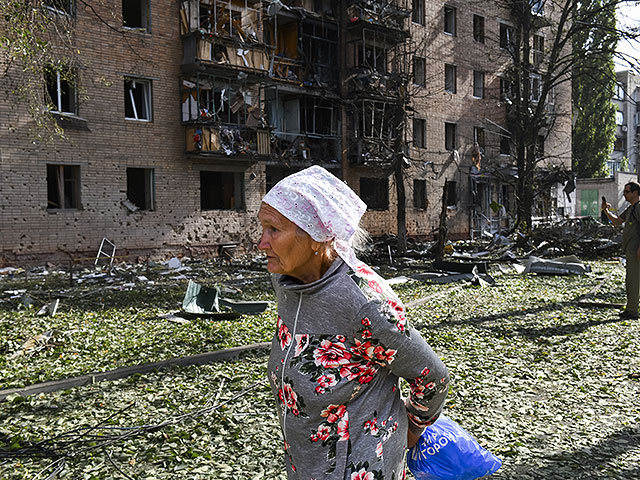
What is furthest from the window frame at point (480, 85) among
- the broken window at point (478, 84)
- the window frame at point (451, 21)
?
the window frame at point (451, 21)

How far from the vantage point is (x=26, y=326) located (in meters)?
9.66

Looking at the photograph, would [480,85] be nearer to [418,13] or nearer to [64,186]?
[418,13]

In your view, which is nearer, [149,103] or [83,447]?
[83,447]

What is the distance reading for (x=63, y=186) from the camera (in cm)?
2045

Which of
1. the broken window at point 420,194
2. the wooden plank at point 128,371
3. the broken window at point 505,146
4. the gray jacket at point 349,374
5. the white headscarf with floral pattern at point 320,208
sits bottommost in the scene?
the wooden plank at point 128,371

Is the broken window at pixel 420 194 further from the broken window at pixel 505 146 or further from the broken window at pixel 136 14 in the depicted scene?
the broken window at pixel 136 14

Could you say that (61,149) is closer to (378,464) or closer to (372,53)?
(372,53)

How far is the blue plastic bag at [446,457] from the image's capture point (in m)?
2.18

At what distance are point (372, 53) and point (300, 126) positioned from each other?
7.05m

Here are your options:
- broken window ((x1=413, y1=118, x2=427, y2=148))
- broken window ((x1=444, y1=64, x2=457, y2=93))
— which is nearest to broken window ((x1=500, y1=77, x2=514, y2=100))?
broken window ((x1=444, y1=64, x2=457, y2=93))

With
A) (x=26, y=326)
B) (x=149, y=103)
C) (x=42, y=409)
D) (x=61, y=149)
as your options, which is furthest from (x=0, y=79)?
(x=42, y=409)

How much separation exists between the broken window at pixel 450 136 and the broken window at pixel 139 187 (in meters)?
19.6

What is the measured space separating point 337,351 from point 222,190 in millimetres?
24363

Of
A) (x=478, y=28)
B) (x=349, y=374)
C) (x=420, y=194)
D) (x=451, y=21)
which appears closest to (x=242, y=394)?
(x=349, y=374)
